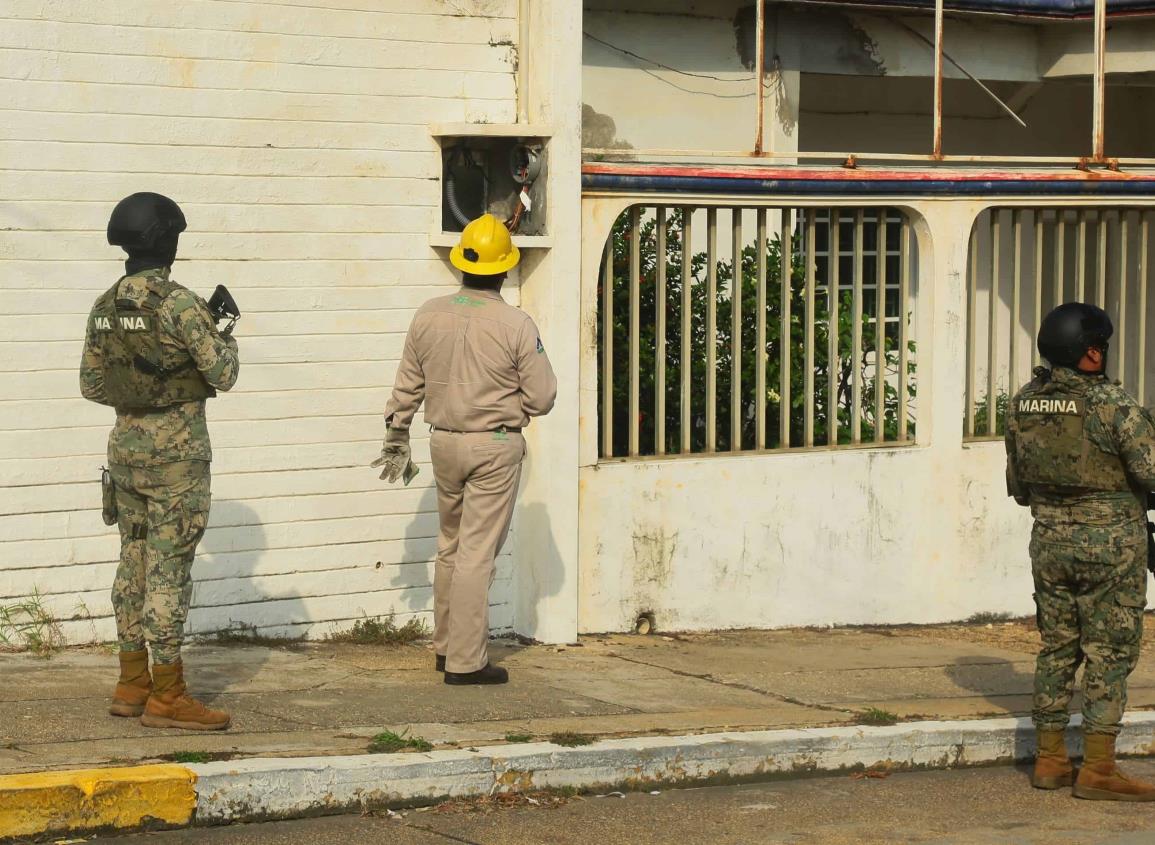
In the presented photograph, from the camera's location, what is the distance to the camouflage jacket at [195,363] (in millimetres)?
6195

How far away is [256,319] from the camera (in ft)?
26.6

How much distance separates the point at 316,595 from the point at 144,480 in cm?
222

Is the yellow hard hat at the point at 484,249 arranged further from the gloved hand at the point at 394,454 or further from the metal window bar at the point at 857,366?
the metal window bar at the point at 857,366

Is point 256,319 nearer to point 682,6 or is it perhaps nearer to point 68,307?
point 68,307

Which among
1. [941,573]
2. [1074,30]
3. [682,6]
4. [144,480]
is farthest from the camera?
[1074,30]

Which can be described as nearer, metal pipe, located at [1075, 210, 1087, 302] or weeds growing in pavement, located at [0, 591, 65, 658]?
weeds growing in pavement, located at [0, 591, 65, 658]

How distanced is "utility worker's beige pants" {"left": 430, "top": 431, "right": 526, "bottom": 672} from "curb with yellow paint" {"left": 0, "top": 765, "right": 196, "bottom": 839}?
1907 millimetres

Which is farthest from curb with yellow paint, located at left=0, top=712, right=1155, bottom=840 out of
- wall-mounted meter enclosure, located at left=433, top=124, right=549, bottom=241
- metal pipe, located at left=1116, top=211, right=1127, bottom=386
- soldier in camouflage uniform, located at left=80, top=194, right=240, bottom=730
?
metal pipe, located at left=1116, top=211, right=1127, bottom=386

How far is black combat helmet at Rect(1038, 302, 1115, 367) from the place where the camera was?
20.7ft

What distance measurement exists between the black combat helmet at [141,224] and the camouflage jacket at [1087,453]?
3.11 m

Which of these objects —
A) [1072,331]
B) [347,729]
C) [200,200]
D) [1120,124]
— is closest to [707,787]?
[347,729]

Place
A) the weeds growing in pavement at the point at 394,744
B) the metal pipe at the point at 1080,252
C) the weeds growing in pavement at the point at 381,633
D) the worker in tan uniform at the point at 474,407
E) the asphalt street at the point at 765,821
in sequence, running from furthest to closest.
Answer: the metal pipe at the point at 1080,252
the weeds growing in pavement at the point at 381,633
the worker in tan uniform at the point at 474,407
the weeds growing in pavement at the point at 394,744
the asphalt street at the point at 765,821

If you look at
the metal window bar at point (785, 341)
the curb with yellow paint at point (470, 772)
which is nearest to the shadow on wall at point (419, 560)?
the metal window bar at point (785, 341)

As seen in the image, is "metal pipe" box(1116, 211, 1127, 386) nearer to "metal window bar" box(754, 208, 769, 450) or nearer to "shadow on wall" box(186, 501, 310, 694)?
"metal window bar" box(754, 208, 769, 450)
